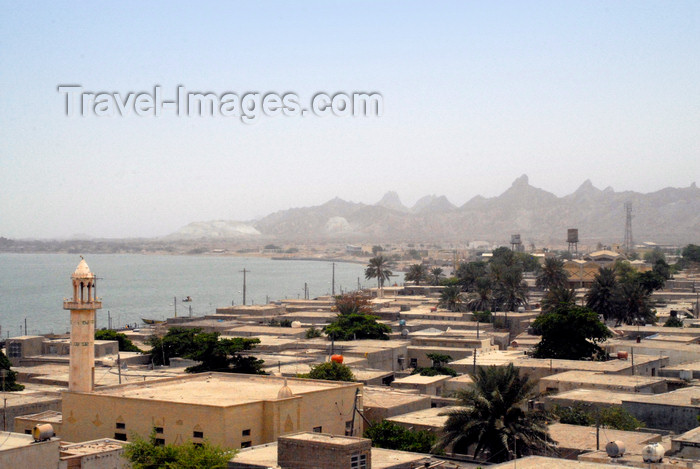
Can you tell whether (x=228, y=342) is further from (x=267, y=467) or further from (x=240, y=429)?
(x=267, y=467)

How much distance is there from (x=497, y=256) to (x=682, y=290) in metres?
32.8

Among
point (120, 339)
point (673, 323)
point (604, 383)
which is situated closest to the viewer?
point (604, 383)

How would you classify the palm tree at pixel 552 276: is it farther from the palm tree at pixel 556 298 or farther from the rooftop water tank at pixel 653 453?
the rooftop water tank at pixel 653 453

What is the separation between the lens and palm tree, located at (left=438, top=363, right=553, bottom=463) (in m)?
19.5

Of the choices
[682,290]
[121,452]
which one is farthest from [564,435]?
[682,290]

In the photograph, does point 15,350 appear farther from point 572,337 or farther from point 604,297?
point 604,297


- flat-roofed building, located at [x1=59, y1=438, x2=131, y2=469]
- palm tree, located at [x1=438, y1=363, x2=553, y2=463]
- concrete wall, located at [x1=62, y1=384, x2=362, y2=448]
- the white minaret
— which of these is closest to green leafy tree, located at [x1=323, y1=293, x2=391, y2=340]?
the white minaret

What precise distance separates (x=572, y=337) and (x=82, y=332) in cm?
1993

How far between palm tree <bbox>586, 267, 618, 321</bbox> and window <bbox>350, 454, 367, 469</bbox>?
128 feet

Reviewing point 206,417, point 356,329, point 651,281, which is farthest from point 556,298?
point 206,417

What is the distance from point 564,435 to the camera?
20844mm

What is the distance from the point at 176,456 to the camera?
1714 centimetres

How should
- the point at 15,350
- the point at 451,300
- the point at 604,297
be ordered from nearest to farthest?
the point at 15,350 → the point at 604,297 → the point at 451,300

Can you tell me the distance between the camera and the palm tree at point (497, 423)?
19453 mm
